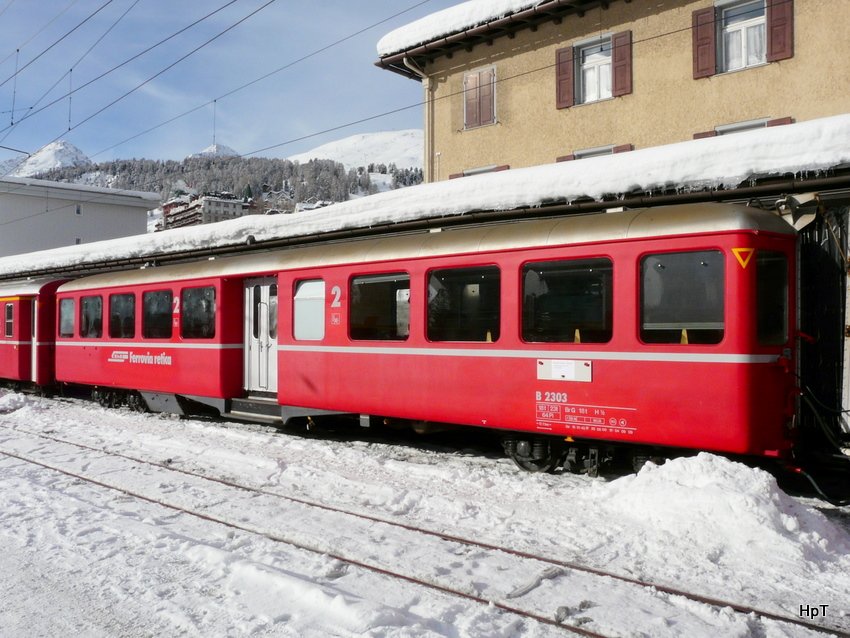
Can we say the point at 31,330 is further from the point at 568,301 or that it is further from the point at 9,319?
the point at 568,301

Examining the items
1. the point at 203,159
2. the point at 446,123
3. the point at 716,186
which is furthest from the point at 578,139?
the point at 203,159

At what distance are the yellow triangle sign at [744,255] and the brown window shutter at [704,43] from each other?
28.7ft

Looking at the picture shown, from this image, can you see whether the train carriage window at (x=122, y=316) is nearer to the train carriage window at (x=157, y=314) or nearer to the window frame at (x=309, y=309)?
the train carriage window at (x=157, y=314)

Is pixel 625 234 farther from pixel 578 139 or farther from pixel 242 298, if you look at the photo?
pixel 578 139

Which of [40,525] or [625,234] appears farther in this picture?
[625,234]

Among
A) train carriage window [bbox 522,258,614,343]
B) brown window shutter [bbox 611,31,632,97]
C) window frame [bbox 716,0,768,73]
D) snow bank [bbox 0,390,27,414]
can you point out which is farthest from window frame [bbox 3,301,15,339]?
window frame [bbox 716,0,768,73]

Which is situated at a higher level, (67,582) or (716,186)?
(716,186)

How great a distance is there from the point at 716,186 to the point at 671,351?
2.34m

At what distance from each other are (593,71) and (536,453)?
1036cm

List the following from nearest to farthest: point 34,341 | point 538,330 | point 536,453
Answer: point 538,330, point 536,453, point 34,341

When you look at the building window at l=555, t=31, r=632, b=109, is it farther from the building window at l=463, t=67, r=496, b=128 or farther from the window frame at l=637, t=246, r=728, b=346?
the window frame at l=637, t=246, r=728, b=346

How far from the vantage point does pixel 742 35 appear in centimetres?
1319

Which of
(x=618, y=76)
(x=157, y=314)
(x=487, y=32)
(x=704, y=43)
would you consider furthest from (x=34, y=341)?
(x=704, y=43)

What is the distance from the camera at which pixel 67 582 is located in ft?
15.6
